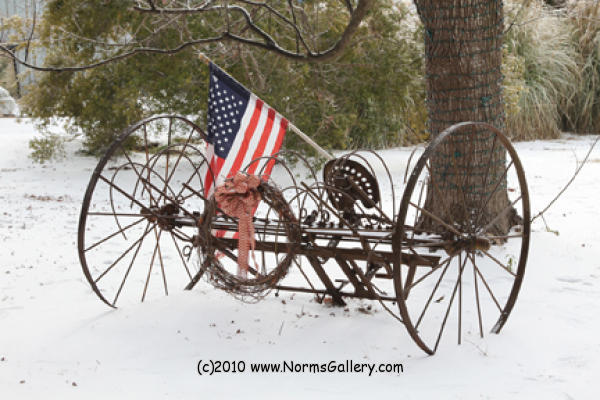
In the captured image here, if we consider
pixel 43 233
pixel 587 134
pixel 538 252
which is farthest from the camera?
pixel 587 134

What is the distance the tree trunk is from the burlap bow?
1743mm

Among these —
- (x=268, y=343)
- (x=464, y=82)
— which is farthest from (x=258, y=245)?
(x=464, y=82)

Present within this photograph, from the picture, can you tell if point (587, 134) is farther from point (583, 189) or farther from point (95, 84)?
point (95, 84)

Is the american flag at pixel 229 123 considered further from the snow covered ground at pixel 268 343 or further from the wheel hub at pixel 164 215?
the snow covered ground at pixel 268 343

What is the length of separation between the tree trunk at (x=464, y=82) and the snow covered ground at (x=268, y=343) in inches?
31.7

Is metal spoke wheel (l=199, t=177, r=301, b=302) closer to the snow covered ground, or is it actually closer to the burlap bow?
the burlap bow

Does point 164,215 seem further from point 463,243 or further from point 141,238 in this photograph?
point 463,243

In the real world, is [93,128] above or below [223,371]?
above

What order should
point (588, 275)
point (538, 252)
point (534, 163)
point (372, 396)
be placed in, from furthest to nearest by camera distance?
point (534, 163)
point (538, 252)
point (588, 275)
point (372, 396)

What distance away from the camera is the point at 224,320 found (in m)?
3.61

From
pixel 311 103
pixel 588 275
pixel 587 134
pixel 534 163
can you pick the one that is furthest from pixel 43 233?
pixel 587 134

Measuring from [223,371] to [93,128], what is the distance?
7158 millimetres

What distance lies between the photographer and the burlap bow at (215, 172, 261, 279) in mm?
3127

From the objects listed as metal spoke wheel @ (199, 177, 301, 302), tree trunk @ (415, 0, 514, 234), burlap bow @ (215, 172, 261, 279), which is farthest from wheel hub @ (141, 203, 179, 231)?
tree trunk @ (415, 0, 514, 234)
